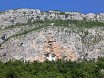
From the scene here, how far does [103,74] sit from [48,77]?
15785mm

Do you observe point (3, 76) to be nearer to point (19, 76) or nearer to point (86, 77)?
point (19, 76)

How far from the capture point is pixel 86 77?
198125mm

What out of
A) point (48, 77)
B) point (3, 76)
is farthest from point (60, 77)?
point (3, 76)

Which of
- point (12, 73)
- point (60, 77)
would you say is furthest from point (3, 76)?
point (60, 77)

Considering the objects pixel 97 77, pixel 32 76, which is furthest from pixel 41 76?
pixel 97 77

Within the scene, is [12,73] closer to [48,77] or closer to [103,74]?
[48,77]

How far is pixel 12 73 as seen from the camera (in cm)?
19312

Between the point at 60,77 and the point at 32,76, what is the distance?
8.09 metres

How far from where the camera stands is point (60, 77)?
200 m

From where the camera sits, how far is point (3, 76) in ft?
624

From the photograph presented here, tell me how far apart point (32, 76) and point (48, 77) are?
16.7ft

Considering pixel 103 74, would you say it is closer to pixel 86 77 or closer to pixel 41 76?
pixel 86 77

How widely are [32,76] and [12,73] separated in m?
8.17

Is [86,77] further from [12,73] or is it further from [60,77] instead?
[12,73]
